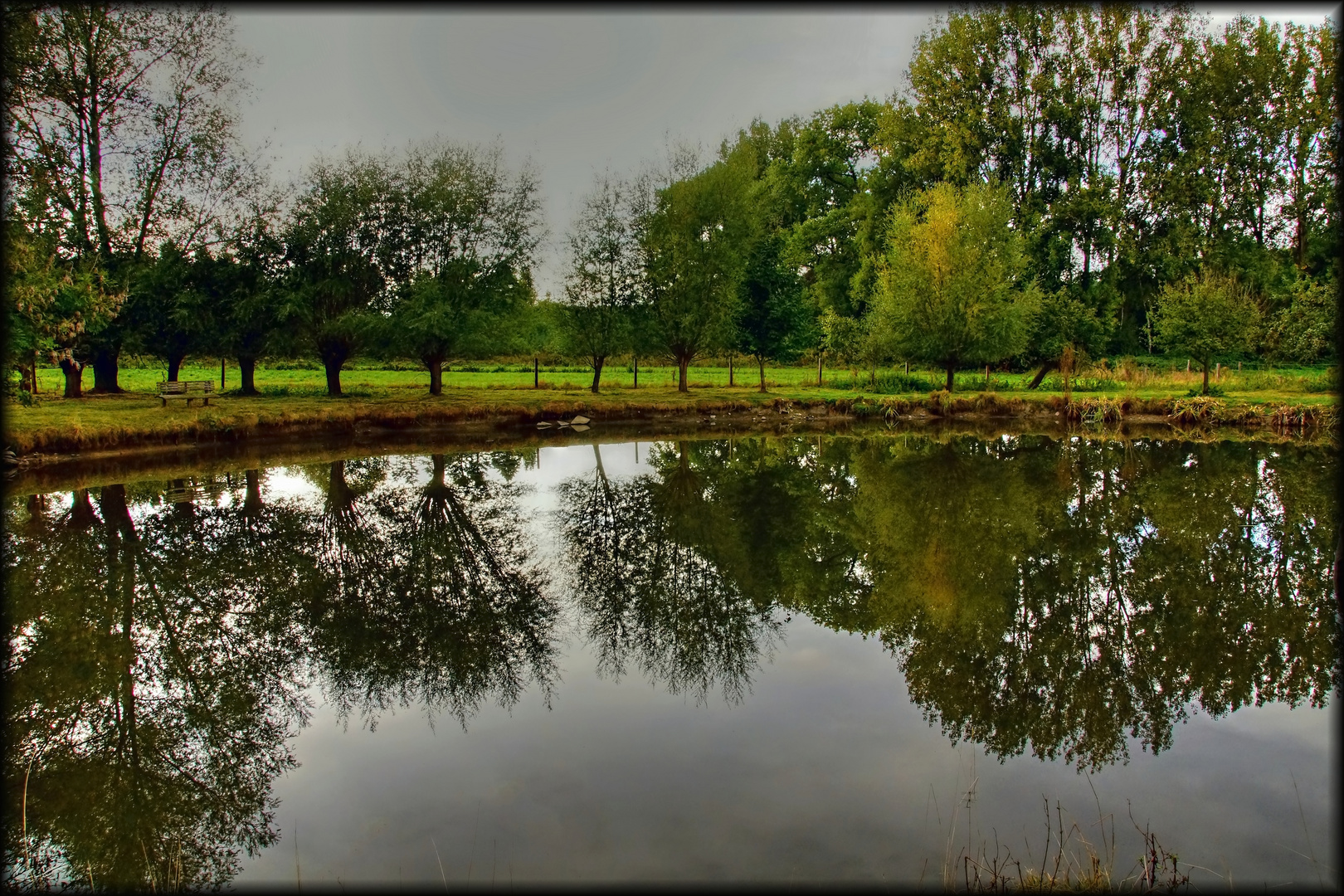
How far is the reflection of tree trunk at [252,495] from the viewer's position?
15.1 m

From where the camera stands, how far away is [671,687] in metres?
7.87

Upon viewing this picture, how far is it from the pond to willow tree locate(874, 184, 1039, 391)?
822 inches

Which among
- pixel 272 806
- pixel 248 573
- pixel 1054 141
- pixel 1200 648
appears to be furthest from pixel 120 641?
pixel 1054 141

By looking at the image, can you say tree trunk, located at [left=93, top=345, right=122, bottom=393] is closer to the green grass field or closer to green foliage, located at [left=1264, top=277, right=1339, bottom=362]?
the green grass field

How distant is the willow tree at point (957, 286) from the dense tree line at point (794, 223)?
0.45 feet

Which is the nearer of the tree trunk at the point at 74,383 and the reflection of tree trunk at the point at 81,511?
the reflection of tree trunk at the point at 81,511

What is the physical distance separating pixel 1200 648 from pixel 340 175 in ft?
105

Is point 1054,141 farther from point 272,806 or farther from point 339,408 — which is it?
point 272,806

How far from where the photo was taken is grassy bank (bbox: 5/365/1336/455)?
75.2 ft

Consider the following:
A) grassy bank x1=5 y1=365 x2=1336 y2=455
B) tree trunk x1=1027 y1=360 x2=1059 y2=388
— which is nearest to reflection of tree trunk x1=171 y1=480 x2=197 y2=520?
grassy bank x1=5 y1=365 x2=1336 y2=455

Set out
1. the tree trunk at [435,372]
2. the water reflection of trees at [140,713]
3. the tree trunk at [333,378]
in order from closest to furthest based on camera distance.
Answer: the water reflection of trees at [140,713], the tree trunk at [333,378], the tree trunk at [435,372]

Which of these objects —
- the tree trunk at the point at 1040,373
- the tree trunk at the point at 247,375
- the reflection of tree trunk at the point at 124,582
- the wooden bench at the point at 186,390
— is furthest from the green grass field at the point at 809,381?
the reflection of tree trunk at the point at 124,582

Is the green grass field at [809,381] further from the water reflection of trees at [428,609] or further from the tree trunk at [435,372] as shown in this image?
the water reflection of trees at [428,609]

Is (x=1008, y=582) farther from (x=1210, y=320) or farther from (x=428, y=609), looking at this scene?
(x=1210, y=320)
